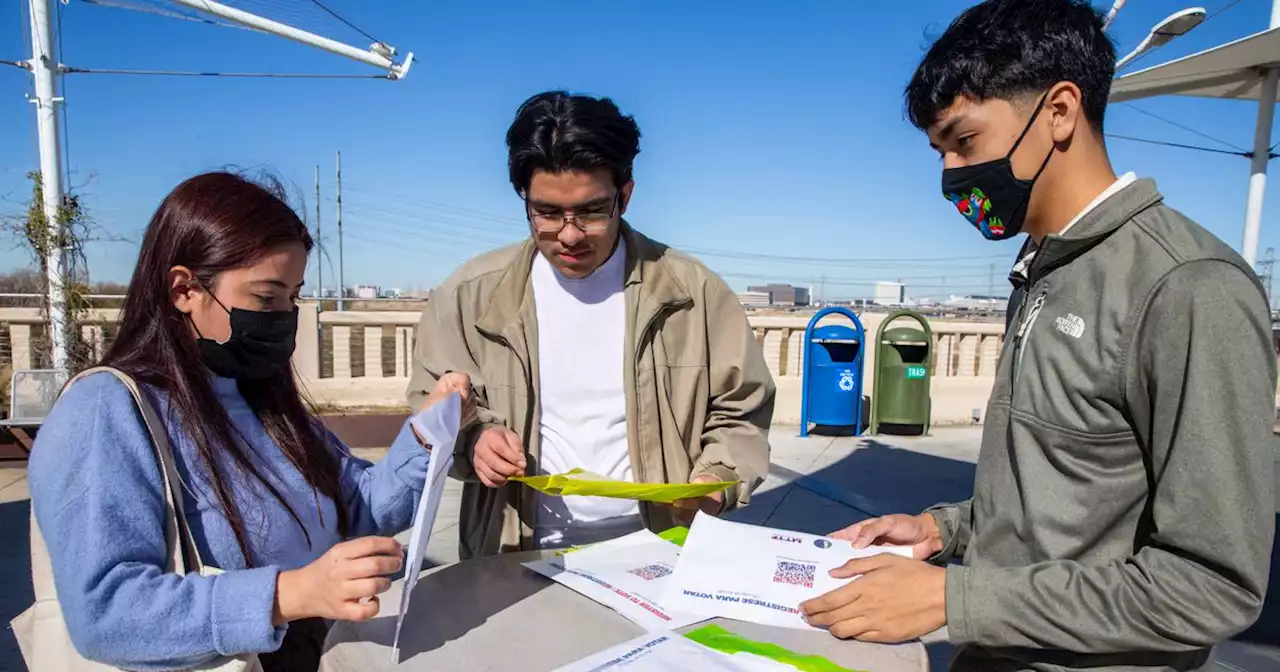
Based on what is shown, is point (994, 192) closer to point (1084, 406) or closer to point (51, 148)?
point (1084, 406)

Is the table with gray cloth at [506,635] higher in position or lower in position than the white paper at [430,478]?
lower

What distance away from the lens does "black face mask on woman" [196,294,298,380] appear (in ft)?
5.18

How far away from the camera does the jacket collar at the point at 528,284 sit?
2146mm

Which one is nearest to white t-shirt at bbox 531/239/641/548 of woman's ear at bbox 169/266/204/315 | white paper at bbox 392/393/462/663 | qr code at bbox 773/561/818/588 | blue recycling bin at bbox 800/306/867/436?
white paper at bbox 392/393/462/663

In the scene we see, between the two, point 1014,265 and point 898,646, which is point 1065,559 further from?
point 1014,265

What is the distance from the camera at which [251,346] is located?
1600 millimetres

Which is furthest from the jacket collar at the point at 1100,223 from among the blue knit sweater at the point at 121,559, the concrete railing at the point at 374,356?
the concrete railing at the point at 374,356

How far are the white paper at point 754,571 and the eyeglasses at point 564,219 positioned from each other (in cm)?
86

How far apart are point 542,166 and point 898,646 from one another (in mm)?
1443

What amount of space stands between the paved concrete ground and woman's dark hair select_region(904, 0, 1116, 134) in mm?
2809

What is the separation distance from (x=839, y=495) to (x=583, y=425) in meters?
4.52

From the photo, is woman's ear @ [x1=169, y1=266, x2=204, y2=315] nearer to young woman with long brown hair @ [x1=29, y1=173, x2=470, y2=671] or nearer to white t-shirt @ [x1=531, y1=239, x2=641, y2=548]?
young woman with long brown hair @ [x1=29, y1=173, x2=470, y2=671]

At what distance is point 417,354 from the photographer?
7.41 ft

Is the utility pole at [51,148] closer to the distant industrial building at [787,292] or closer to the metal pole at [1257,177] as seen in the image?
the metal pole at [1257,177]
